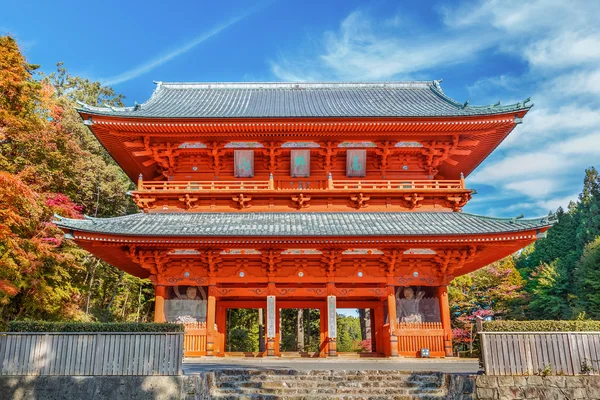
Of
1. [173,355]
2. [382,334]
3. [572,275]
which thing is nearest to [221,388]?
[173,355]

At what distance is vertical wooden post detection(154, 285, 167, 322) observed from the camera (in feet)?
53.9

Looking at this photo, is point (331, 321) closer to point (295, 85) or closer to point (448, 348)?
point (448, 348)

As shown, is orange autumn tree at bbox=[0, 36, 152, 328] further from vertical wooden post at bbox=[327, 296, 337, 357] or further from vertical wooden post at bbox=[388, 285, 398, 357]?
vertical wooden post at bbox=[388, 285, 398, 357]

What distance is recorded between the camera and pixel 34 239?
20.9 m

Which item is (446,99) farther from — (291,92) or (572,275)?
(572,275)

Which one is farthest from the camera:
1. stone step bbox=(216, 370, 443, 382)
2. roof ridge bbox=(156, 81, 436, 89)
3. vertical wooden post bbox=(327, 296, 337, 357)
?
roof ridge bbox=(156, 81, 436, 89)

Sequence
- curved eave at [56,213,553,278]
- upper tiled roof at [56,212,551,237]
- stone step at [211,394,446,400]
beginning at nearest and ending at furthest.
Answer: stone step at [211,394,446,400], curved eave at [56,213,553,278], upper tiled roof at [56,212,551,237]

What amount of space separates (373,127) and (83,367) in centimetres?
1327

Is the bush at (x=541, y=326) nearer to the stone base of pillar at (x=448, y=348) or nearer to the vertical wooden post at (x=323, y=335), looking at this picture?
the stone base of pillar at (x=448, y=348)

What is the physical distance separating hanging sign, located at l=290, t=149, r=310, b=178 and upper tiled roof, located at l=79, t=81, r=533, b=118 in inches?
67.6

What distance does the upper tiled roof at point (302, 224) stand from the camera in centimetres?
1537

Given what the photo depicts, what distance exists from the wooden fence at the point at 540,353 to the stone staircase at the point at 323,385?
142 cm

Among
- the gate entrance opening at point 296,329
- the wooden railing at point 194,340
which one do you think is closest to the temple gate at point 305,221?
the wooden railing at point 194,340

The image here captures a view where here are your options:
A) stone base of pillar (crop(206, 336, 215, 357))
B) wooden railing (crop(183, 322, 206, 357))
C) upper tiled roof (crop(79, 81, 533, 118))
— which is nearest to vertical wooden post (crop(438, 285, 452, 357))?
upper tiled roof (crop(79, 81, 533, 118))
